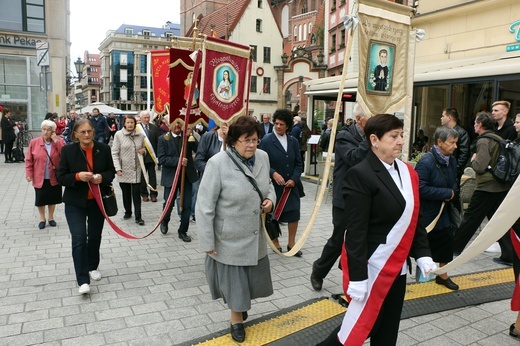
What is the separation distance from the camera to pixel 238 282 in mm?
3475

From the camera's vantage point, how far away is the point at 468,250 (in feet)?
8.68

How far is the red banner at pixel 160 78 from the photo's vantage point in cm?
846

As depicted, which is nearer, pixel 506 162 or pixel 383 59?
Result: pixel 383 59

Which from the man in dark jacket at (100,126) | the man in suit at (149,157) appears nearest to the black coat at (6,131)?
the man in dark jacket at (100,126)

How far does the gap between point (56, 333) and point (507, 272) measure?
4.98m

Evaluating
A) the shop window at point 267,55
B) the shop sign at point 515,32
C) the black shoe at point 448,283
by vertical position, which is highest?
the shop window at point 267,55

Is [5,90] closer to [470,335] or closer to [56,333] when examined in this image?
[56,333]

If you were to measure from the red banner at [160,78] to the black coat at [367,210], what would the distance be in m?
6.10

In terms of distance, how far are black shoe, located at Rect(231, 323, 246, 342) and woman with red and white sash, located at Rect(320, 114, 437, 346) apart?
108 centimetres

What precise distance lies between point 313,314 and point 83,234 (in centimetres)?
246

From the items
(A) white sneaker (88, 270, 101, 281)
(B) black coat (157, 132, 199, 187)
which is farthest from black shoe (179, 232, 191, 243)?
(A) white sneaker (88, 270, 101, 281)

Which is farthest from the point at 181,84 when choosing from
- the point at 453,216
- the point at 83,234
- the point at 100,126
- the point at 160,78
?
the point at 100,126

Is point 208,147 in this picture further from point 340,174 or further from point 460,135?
point 460,135

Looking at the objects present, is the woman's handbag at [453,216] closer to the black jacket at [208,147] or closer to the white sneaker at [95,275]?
the black jacket at [208,147]
